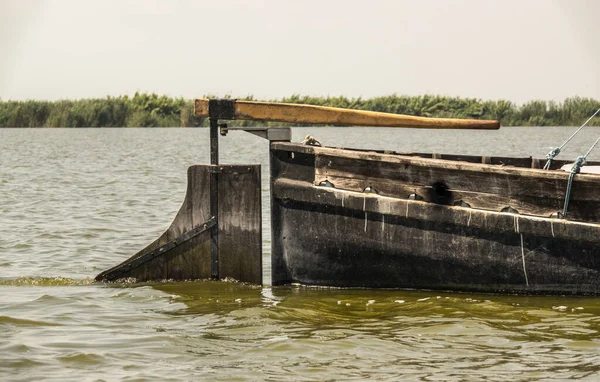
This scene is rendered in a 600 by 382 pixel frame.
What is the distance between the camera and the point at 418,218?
7.65m

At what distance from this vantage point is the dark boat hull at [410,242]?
735 cm

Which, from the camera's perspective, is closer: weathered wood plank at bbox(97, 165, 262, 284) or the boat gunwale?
the boat gunwale

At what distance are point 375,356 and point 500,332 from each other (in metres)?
1.12

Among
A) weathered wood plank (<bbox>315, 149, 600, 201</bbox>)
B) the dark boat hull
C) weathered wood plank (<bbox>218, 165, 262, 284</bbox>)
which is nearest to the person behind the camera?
weathered wood plank (<bbox>315, 149, 600, 201</bbox>)

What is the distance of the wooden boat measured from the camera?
23.9 feet

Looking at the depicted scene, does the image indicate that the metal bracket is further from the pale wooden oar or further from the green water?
the green water

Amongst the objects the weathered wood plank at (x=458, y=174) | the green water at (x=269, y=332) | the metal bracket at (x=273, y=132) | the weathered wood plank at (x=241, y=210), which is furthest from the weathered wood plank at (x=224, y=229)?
the weathered wood plank at (x=458, y=174)

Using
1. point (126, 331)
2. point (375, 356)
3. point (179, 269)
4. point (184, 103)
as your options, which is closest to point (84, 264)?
point (179, 269)

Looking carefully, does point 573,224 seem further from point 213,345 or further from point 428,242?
point 213,345

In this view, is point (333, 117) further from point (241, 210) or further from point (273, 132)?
point (241, 210)

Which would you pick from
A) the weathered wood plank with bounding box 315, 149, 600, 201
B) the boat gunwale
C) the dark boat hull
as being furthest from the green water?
the boat gunwale

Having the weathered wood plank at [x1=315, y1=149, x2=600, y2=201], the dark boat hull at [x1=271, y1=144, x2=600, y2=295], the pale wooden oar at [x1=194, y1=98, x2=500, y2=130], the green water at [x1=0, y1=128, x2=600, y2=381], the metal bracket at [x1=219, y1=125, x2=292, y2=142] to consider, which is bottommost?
the green water at [x1=0, y1=128, x2=600, y2=381]

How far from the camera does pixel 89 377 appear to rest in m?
5.82

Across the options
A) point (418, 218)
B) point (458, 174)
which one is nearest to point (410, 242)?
point (418, 218)
